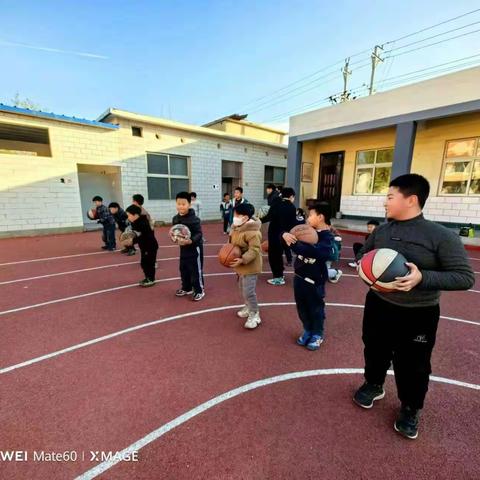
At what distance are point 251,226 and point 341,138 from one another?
1103 cm

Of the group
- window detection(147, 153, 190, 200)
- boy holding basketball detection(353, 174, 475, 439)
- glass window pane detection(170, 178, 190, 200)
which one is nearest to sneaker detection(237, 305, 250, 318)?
boy holding basketball detection(353, 174, 475, 439)

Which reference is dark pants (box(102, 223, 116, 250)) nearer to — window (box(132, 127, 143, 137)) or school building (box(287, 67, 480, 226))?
window (box(132, 127, 143, 137))

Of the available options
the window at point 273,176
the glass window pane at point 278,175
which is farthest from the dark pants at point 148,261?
the glass window pane at point 278,175

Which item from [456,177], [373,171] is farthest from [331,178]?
[456,177]

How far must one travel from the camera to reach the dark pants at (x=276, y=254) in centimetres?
488

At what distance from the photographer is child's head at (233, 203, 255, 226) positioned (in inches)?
125

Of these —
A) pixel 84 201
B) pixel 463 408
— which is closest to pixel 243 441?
pixel 463 408

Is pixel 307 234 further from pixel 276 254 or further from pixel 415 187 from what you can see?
pixel 276 254

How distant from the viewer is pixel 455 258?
158 centimetres

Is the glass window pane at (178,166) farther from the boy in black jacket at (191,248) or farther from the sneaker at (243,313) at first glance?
the sneaker at (243,313)

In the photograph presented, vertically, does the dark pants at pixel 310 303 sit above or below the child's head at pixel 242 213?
below

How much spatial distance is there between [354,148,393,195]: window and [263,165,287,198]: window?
199 inches

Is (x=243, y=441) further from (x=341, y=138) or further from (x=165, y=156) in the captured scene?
(x=341, y=138)

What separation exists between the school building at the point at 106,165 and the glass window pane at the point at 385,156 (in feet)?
21.3
